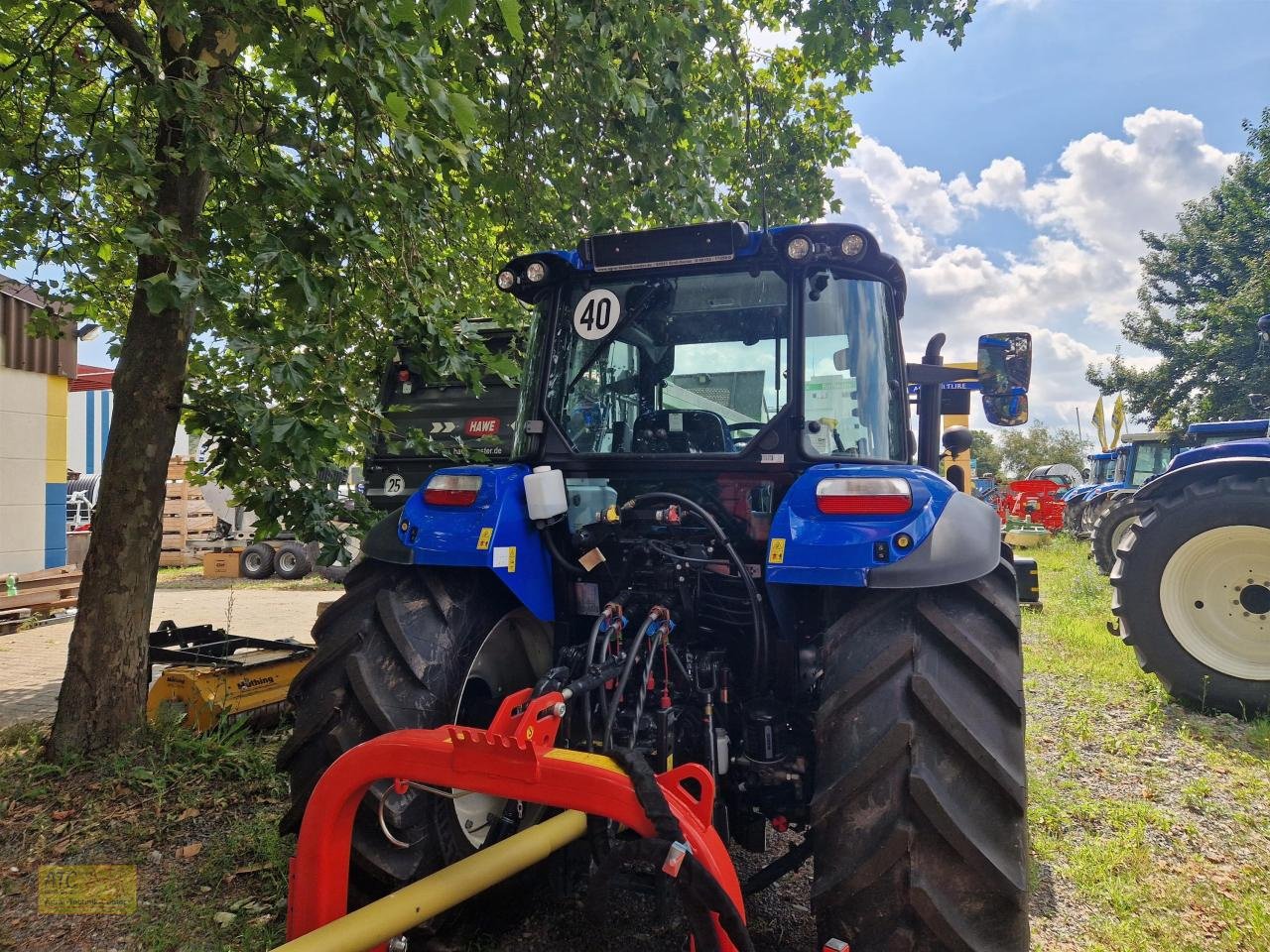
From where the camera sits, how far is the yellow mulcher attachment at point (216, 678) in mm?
4121

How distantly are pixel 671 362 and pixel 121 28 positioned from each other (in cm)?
298

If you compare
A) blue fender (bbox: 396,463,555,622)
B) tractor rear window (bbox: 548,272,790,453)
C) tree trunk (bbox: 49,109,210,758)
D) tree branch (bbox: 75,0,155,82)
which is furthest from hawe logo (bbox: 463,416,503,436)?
blue fender (bbox: 396,463,555,622)

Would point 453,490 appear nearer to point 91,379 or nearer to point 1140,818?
point 1140,818

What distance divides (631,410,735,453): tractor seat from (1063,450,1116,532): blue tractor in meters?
14.2

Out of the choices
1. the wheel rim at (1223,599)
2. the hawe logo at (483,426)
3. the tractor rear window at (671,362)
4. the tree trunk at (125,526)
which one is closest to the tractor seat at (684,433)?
the tractor rear window at (671,362)

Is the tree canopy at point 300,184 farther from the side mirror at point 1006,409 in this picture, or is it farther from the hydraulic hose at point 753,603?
the side mirror at point 1006,409

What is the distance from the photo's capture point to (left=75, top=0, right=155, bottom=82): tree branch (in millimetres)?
3303

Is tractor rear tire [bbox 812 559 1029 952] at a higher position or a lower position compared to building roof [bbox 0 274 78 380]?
lower

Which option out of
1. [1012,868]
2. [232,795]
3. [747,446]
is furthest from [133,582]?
[1012,868]

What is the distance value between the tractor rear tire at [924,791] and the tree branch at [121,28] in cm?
371

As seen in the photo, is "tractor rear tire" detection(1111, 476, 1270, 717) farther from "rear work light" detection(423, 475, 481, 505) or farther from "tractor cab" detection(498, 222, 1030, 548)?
"rear work light" detection(423, 475, 481, 505)

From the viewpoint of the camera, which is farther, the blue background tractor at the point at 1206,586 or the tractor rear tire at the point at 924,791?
the blue background tractor at the point at 1206,586

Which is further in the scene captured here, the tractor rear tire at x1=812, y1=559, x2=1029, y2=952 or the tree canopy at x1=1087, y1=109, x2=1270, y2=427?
the tree canopy at x1=1087, y1=109, x2=1270, y2=427

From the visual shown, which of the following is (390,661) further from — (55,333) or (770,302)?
(55,333)
